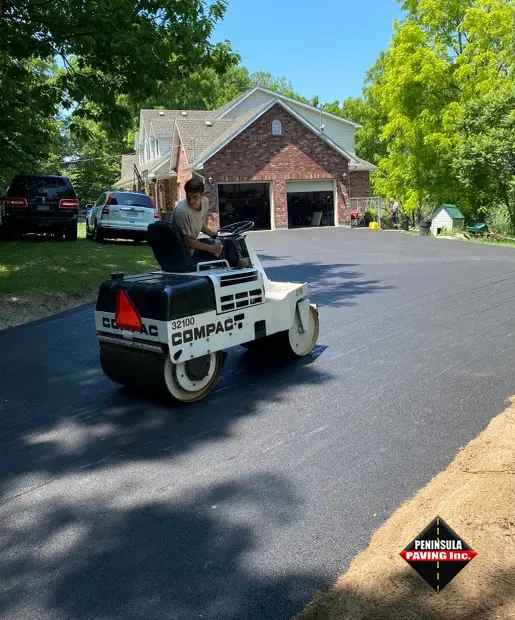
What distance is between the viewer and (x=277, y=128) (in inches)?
1286

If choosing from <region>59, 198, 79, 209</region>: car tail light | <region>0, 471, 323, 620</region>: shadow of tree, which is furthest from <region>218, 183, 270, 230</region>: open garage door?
<region>0, 471, 323, 620</region>: shadow of tree

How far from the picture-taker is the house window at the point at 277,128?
32.5 m

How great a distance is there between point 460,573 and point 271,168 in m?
31.2

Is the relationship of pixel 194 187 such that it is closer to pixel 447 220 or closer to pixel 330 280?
pixel 330 280

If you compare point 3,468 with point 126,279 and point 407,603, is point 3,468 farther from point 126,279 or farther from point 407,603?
point 407,603

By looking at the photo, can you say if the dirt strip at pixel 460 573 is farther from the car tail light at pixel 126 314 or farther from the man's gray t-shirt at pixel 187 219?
the man's gray t-shirt at pixel 187 219

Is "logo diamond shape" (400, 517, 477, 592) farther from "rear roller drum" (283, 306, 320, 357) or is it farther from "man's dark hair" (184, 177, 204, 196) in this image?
"man's dark hair" (184, 177, 204, 196)

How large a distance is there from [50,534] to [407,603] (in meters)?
1.94

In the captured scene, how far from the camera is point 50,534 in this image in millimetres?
3445

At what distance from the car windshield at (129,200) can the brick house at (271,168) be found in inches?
467

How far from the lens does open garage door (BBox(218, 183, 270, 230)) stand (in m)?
32.8

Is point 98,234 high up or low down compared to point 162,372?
up

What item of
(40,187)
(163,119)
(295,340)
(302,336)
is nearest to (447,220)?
(40,187)

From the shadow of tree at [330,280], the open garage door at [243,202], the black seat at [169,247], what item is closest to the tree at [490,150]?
the open garage door at [243,202]
